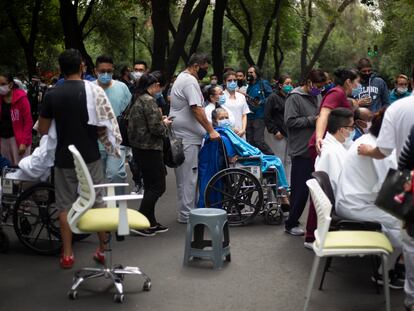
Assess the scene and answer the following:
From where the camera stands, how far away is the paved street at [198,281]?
17.5 ft

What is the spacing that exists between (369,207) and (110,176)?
324 centimetres

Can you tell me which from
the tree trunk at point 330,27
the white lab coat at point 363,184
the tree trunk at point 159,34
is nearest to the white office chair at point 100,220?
the white lab coat at point 363,184

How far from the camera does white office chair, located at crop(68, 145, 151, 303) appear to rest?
16.9 feet

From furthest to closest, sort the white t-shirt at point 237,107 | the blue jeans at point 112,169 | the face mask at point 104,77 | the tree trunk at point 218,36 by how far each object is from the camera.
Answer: the tree trunk at point 218,36 < the white t-shirt at point 237,107 < the face mask at point 104,77 < the blue jeans at point 112,169

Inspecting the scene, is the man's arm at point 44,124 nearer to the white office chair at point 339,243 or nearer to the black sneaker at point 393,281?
the white office chair at point 339,243

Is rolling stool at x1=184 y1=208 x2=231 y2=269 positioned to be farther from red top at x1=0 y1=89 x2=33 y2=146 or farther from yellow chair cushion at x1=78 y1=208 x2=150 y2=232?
red top at x1=0 y1=89 x2=33 y2=146

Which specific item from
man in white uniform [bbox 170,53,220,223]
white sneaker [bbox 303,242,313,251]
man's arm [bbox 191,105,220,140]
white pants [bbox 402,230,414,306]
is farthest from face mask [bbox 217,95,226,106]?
white pants [bbox 402,230,414,306]

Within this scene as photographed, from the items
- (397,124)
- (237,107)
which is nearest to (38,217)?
(397,124)

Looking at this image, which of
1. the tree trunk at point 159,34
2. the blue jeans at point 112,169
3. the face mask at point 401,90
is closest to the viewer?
the blue jeans at point 112,169

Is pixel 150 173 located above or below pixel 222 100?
below

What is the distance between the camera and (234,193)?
794 centimetres

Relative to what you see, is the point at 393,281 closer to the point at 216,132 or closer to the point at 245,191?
the point at 245,191

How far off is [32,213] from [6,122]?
6.59 feet

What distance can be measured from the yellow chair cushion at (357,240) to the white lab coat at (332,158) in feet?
3.44
